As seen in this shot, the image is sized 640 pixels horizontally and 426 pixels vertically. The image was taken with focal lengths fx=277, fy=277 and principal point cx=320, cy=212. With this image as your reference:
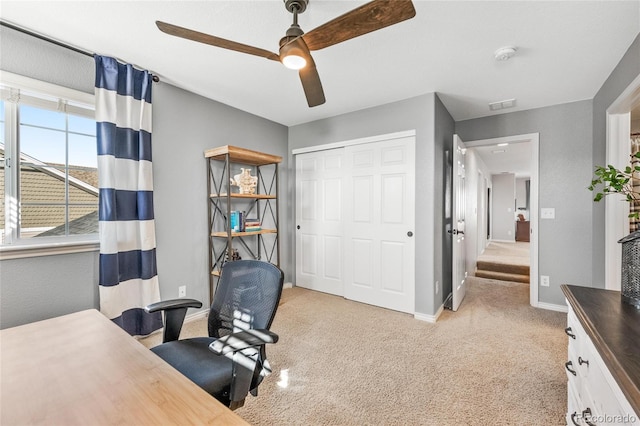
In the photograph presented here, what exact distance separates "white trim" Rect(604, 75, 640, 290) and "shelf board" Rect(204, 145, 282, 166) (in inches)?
129

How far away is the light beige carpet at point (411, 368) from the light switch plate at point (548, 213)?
110 cm

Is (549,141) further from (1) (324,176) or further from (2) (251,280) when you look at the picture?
(2) (251,280)

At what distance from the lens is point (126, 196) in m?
2.31

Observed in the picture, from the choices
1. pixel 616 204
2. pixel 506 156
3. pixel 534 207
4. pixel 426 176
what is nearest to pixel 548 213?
pixel 534 207

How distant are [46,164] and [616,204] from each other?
4.81m

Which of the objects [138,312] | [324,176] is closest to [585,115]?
[324,176]

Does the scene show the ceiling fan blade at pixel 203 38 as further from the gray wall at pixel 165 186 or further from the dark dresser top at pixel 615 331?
the dark dresser top at pixel 615 331

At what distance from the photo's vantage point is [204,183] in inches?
121

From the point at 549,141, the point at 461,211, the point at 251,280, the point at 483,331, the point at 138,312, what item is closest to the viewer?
the point at 251,280

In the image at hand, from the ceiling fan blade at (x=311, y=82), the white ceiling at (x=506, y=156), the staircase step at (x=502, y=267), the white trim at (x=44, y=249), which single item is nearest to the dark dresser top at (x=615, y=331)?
the ceiling fan blade at (x=311, y=82)

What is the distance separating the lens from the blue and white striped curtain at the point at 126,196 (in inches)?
85.7

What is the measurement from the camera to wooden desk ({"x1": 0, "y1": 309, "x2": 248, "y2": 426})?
72cm

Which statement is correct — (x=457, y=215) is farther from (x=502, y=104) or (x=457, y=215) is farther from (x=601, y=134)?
(x=601, y=134)

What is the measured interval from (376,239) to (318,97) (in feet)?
6.42
